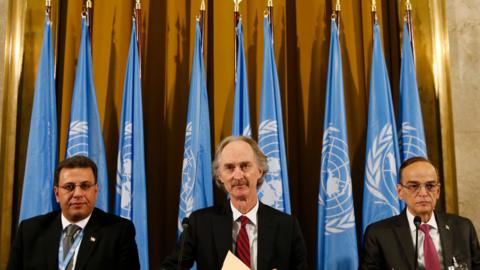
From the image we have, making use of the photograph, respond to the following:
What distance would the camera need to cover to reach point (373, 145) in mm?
3773

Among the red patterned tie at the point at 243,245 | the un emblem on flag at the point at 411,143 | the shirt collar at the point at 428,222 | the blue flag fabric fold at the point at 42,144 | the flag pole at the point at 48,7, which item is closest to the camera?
the red patterned tie at the point at 243,245

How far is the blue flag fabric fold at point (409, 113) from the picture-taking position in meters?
3.77

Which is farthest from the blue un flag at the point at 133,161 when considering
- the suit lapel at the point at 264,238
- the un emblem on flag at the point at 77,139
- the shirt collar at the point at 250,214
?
the suit lapel at the point at 264,238

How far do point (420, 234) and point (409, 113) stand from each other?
1159mm

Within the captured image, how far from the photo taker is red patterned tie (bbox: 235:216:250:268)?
279 cm

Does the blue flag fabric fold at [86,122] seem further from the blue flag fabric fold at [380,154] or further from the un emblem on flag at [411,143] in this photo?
the un emblem on flag at [411,143]

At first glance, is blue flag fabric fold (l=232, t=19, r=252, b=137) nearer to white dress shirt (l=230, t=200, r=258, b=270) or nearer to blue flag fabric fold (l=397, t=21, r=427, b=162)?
white dress shirt (l=230, t=200, r=258, b=270)

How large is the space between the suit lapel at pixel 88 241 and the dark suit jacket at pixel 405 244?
1566 mm

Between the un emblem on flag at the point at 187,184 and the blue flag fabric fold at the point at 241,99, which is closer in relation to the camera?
the un emblem on flag at the point at 187,184

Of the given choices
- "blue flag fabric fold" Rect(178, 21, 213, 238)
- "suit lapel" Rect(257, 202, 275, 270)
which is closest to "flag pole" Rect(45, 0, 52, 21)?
"blue flag fabric fold" Rect(178, 21, 213, 238)

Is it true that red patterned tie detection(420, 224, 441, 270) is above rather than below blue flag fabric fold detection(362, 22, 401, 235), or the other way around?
below

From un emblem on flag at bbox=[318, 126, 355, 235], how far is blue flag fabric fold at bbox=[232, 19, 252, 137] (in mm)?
611

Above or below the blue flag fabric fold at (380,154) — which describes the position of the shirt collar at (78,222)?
below

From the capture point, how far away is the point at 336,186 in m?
3.71
